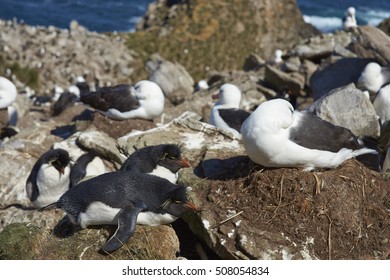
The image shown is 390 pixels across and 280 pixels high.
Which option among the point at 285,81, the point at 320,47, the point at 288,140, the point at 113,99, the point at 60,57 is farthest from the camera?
the point at 60,57

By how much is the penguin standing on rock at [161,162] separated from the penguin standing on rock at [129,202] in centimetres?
72

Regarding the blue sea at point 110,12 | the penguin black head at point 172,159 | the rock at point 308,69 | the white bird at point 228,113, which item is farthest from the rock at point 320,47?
the blue sea at point 110,12

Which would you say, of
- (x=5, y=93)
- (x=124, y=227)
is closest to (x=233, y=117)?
(x=124, y=227)

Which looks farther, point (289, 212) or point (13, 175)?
point (13, 175)

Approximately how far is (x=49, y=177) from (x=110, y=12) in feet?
173

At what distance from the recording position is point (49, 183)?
10.5 metres

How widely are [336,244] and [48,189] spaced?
5353mm

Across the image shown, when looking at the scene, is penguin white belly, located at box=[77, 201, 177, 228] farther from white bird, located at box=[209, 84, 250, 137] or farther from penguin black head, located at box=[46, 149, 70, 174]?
white bird, located at box=[209, 84, 250, 137]

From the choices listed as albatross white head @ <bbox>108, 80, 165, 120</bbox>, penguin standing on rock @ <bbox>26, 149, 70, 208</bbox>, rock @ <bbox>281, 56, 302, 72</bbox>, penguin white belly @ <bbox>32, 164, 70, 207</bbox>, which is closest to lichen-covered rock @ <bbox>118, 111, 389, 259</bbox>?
penguin standing on rock @ <bbox>26, 149, 70, 208</bbox>

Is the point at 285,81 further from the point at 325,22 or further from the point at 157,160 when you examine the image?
the point at 325,22

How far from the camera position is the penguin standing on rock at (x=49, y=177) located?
10367mm

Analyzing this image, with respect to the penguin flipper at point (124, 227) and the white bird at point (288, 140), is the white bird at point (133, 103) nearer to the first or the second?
the white bird at point (288, 140)

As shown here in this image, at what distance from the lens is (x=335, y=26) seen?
57.5 meters

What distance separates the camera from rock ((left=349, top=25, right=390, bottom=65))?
563 inches
